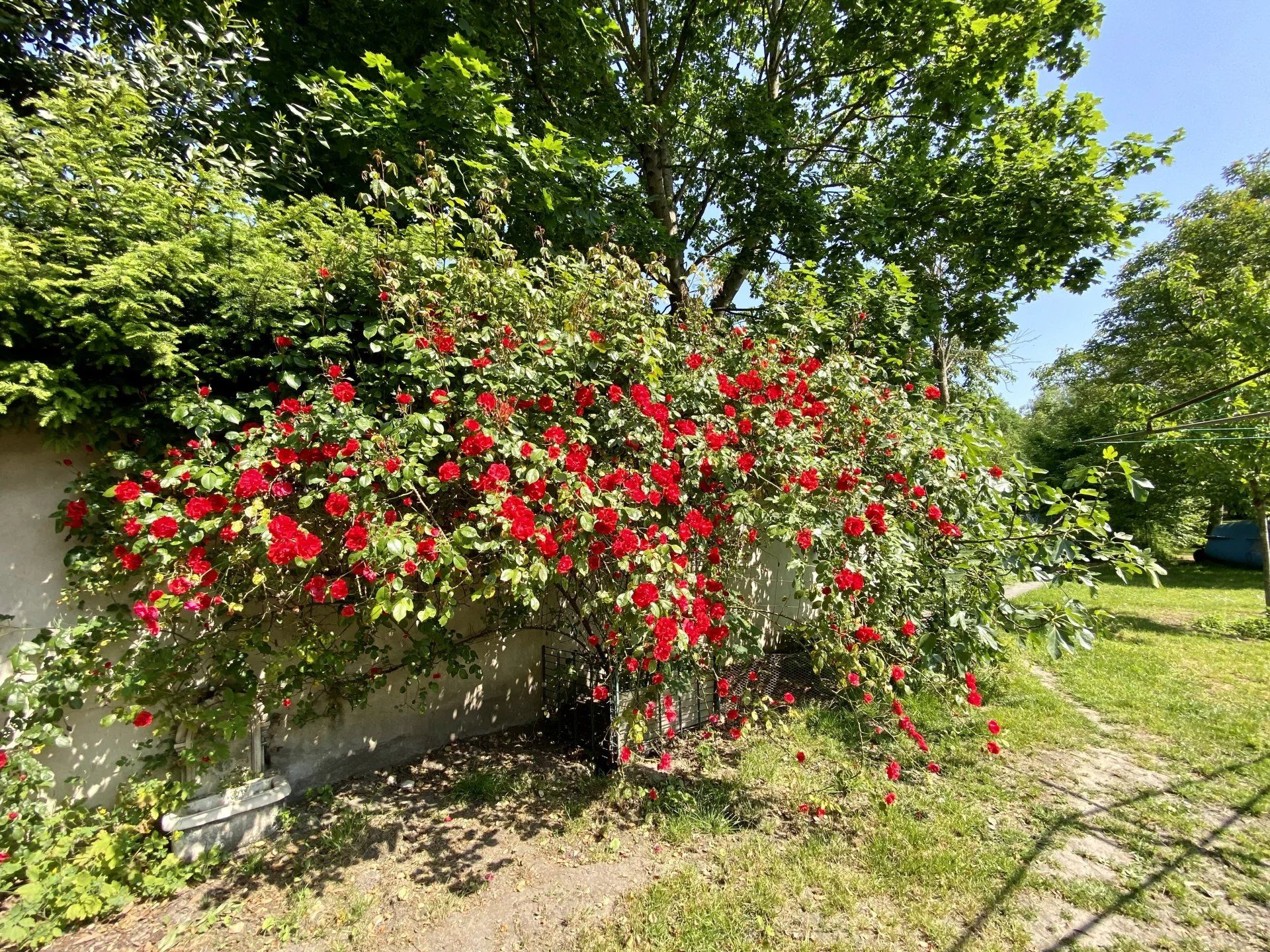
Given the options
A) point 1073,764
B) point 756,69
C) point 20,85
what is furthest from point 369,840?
point 756,69

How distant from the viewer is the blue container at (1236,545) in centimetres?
1567

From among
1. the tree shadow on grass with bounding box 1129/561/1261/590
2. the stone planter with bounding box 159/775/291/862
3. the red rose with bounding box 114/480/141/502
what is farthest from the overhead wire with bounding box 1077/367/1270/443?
the tree shadow on grass with bounding box 1129/561/1261/590

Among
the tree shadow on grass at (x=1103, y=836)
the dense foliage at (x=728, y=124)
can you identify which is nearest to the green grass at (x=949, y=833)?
the tree shadow on grass at (x=1103, y=836)

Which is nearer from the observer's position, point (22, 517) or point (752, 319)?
point (22, 517)

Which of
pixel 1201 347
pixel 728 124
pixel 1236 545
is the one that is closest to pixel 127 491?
pixel 728 124

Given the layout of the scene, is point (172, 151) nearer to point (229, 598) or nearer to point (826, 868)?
point (229, 598)

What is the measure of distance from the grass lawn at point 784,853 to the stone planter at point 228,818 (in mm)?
139

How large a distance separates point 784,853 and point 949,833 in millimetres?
1014

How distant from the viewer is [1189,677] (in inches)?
227

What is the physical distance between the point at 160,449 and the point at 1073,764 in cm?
617

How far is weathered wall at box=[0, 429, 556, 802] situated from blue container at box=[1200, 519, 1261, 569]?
22233 mm

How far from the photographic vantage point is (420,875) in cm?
257

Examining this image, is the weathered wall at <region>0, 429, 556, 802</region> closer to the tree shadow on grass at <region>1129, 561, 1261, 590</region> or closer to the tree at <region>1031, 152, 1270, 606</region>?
the tree at <region>1031, 152, 1270, 606</region>

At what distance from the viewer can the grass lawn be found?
2.25 metres
